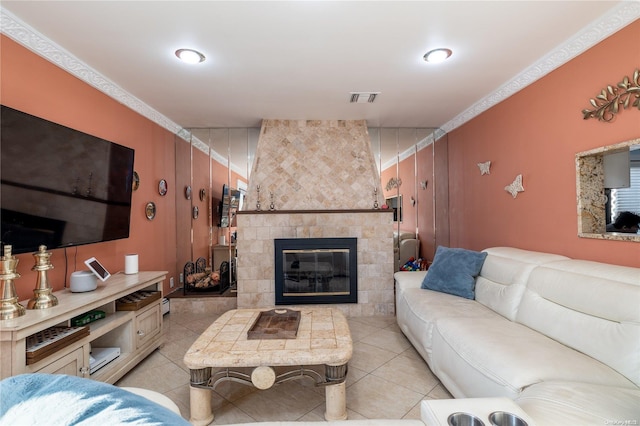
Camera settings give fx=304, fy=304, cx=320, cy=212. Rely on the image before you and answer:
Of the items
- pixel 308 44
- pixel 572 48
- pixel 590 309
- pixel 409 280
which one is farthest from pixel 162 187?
pixel 572 48

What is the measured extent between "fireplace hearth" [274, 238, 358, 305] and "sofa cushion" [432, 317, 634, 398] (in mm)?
1665

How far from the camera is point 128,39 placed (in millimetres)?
2092

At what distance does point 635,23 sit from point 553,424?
2265 millimetres

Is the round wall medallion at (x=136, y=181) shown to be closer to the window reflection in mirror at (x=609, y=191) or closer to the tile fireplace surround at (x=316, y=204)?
the tile fireplace surround at (x=316, y=204)

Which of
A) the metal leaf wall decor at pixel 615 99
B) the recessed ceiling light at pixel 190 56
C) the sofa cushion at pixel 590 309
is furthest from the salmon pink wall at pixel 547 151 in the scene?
the recessed ceiling light at pixel 190 56

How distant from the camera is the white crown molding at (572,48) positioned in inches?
72.2

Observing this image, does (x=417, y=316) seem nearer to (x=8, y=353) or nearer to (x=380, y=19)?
(x=380, y=19)

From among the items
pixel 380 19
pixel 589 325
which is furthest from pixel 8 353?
pixel 589 325

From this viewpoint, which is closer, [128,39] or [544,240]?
[128,39]

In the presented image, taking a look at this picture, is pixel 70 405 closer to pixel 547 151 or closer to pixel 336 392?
pixel 336 392

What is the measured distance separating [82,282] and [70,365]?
57 centimetres

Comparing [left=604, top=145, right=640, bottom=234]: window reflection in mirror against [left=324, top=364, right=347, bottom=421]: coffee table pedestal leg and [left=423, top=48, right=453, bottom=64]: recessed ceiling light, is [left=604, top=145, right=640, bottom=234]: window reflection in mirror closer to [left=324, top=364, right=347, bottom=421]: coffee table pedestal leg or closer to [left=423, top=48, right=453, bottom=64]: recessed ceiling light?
[left=423, top=48, right=453, bottom=64]: recessed ceiling light

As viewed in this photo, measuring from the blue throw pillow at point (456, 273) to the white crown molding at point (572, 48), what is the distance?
1582 millimetres

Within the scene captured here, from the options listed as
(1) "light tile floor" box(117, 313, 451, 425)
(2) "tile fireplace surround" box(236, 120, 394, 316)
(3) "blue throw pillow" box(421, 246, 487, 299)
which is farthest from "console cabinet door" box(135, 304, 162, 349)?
(3) "blue throw pillow" box(421, 246, 487, 299)
